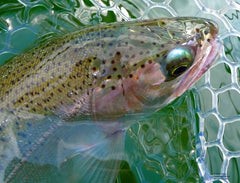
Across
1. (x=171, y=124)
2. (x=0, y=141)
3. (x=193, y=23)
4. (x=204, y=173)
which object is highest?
(x=193, y=23)

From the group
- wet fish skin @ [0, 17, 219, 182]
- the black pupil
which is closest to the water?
wet fish skin @ [0, 17, 219, 182]

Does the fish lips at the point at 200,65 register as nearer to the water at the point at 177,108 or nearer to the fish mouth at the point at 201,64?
the fish mouth at the point at 201,64

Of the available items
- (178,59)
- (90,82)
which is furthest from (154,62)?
(90,82)

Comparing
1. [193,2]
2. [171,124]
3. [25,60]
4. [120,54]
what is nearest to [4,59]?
[25,60]

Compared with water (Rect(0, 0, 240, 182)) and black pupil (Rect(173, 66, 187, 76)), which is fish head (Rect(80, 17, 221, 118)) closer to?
black pupil (Rect(173, 66, 187, 76))

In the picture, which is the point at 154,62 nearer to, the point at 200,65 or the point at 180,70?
the point at 180,70

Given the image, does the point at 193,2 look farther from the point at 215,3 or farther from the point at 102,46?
the point at 102,46
